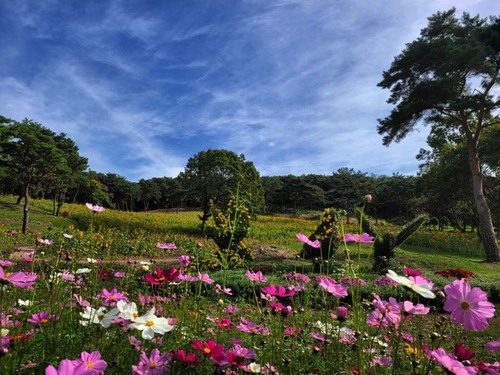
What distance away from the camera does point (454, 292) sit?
1.01m

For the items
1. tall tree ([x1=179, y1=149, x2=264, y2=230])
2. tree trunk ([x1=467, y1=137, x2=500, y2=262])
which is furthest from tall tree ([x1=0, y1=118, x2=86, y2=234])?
tree trunk ([x1=467, y1=137, x2=500, y2=262])

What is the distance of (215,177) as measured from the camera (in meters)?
19.1

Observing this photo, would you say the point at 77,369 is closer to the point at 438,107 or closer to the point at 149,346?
the point at 149,346

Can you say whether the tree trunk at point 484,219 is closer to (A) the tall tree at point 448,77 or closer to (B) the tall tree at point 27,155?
(A) the tall tree at point 448,77

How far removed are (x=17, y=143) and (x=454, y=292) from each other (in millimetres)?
15358

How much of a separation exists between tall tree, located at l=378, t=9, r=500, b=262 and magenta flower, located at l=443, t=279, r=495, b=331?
14036 mm

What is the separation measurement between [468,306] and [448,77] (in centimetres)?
1430

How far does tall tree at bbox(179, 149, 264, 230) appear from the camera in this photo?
18719 mm

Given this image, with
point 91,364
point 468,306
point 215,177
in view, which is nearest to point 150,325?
point 91,364

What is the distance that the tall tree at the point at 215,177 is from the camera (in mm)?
18719

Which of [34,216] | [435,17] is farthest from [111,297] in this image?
[34,216]

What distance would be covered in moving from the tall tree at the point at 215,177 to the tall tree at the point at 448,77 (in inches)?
295

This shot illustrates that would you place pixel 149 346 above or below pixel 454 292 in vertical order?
below

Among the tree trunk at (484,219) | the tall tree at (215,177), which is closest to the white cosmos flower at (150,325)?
the tree trunk at (484,219)
